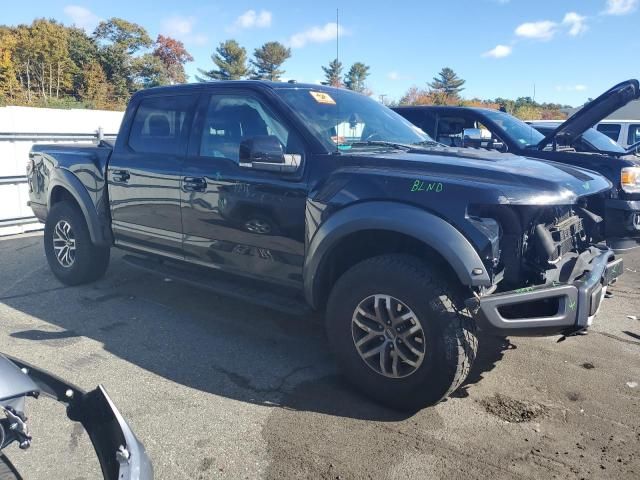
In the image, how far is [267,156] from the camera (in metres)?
3.72

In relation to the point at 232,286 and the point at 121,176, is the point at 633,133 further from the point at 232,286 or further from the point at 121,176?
the point at 121,176

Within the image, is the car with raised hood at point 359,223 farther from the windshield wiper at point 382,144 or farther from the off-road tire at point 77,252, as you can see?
the off-road tire at point 77,252

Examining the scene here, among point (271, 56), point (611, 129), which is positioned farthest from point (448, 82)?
point (611, 129)

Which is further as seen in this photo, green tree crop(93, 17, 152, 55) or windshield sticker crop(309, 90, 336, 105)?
green tree crop(93, 17, 152, 55)

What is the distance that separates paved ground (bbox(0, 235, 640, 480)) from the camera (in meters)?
2.82

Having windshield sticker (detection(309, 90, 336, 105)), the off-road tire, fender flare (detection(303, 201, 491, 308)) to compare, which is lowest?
the off-road tire

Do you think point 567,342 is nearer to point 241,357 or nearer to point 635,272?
point 241,357

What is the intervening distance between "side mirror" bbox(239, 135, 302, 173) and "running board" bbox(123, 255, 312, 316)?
0.88 meters

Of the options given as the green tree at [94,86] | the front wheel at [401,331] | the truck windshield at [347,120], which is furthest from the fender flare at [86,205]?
the green tree at [94,86]

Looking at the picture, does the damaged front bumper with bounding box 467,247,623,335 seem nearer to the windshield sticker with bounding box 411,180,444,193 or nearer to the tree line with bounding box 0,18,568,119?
the windshield sticker with bounding box 411,180,444,193

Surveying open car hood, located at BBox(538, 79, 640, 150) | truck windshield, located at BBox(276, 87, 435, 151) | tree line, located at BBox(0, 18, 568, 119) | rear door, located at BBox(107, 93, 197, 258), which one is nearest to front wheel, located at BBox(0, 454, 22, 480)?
truck windshield, located at BBox(276, 87, 435, 151)

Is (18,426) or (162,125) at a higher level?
(162,125)

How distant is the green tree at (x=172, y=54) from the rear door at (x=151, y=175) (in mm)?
61349

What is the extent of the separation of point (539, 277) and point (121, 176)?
3.66 meters
